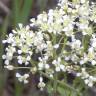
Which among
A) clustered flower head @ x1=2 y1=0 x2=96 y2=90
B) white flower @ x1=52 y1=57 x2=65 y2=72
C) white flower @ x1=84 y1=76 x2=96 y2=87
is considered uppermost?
clustered flower head @ x1=2 y1=0 x2=96 y2=90

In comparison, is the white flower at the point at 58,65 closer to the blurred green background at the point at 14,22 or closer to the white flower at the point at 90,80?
the white flower at the point at 90,80

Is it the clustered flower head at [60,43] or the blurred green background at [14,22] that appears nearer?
the clustered flower head at [60,43]

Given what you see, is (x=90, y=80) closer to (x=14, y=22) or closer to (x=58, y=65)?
(x=58, y=65)

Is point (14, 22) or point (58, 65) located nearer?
point (58, 65)

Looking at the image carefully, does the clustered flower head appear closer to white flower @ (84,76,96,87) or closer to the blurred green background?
white flower @ (84,76,96,87)

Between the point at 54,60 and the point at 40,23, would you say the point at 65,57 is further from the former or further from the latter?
the point at 40,23

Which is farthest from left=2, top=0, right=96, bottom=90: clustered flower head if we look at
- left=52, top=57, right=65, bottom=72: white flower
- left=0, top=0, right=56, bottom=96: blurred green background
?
left=0, top=0, right=56, bottom=96: blurred green background

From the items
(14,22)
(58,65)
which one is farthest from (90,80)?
(14,22)

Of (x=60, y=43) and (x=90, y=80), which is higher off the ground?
(x=60, y=43)

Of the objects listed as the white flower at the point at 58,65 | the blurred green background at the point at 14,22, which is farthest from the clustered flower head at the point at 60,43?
the blurred green background at the point at 14,22

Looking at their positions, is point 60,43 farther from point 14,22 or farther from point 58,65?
point 14,22

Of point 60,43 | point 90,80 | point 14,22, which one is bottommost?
point 90,80
